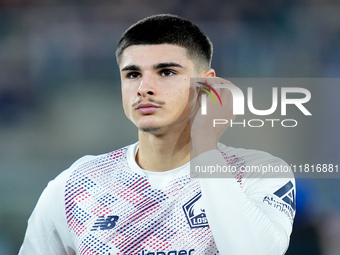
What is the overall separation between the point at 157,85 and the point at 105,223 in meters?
0.75

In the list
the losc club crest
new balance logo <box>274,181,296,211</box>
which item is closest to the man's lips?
the losc club crest

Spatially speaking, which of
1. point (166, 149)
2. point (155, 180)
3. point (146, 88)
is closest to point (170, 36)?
point (146, 88)

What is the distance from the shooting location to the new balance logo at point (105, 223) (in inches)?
97.7

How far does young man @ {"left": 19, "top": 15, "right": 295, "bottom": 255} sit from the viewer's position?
7.69 feet

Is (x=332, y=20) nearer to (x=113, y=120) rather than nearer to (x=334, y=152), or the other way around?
(x=334, y=152)

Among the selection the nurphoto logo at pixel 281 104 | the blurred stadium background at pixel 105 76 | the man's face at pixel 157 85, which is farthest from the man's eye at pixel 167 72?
the blurred stadium background at pixel 105 76

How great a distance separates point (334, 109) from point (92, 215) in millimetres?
2863

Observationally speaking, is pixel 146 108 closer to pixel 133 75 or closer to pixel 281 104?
pixel 133 75

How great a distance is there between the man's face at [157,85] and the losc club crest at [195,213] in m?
0.39

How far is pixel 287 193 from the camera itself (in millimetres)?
2334

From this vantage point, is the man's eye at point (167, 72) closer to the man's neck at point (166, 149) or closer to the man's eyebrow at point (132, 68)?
the man's eyebrow at point (132, 68)

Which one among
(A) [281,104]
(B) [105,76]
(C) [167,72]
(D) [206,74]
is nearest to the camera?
(C) [167,72]

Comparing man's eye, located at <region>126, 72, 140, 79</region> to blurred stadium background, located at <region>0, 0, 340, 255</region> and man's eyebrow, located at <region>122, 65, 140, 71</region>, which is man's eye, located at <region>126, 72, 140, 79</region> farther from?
blurred stadium background, located at <region>0, 0, 340, 255</region>

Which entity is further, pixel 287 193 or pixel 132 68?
pixel 132 68
